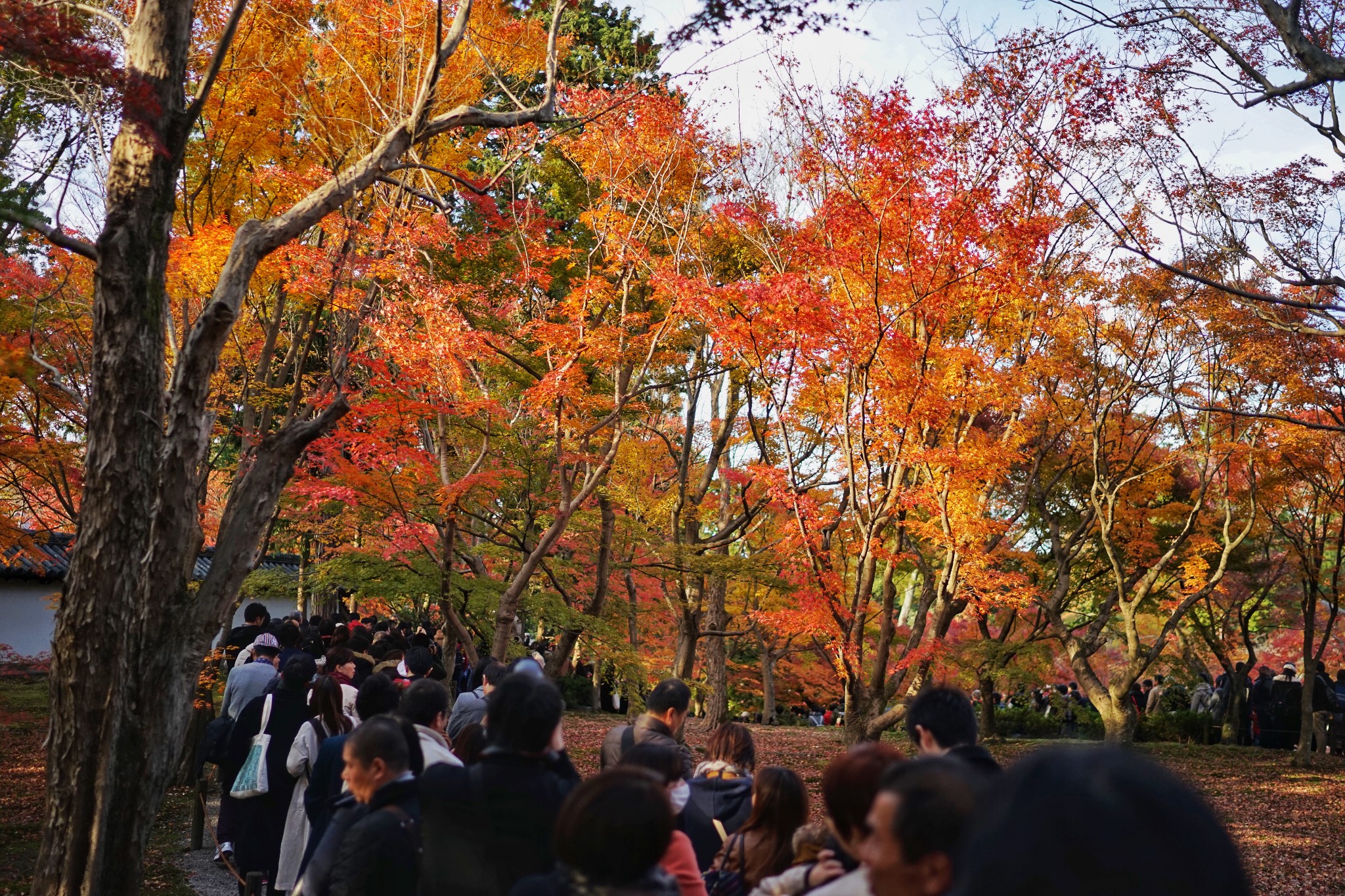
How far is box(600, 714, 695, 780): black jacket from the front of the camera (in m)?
A: 4.85

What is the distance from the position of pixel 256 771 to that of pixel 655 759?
363 cm

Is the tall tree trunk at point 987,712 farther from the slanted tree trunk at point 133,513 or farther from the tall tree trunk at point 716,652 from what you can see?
the slanted tree trunk at point 133,513

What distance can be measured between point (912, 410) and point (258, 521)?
23.0ft

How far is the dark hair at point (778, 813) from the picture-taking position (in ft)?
11.5

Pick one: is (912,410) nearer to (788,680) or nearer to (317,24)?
(317,24)

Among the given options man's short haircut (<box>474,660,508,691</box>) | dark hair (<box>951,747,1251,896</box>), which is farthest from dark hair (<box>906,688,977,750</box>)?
man's short haircut (<box>474,660,508,691</box>)

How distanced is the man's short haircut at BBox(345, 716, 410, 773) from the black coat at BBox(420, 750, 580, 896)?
11.1 inches

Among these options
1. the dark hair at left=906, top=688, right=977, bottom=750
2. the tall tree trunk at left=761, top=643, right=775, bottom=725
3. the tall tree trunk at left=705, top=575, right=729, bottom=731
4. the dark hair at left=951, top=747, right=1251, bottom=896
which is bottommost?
the tall tree trunk at left=761, top=643, right=775, bottom=725

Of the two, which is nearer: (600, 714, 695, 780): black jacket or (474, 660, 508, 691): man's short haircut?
(600, 714, 695, 780): black jacket

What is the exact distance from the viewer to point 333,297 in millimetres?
11500

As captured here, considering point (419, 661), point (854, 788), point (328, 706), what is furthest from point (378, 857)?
point (419, 661)

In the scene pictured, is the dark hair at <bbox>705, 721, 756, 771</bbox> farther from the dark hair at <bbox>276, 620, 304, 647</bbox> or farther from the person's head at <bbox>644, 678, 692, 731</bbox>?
the dark hair at <bbox>276, 620, 304, 647</bbox>

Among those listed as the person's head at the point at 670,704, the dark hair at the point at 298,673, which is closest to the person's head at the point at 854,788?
the person's head at the point at 670,704

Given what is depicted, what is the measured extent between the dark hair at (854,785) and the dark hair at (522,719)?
107cm
